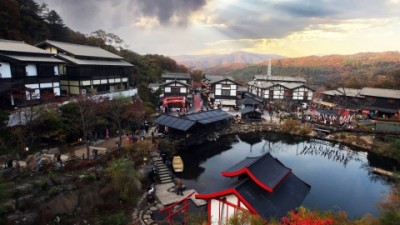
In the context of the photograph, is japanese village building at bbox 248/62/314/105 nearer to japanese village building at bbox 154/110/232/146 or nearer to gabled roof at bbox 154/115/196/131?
japanese village building at bbox 154/110/232/146

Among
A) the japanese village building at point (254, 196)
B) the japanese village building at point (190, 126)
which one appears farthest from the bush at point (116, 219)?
the japanese village building at point (190, 126)

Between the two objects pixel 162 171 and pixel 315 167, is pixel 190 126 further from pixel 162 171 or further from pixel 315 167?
pixel 315 167

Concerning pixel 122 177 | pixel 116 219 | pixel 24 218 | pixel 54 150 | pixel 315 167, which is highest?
pixel 54 150

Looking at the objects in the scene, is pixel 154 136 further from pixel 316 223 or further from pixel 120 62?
pixel 316 223

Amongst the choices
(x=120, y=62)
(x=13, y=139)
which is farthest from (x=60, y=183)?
(x=120, y=62)

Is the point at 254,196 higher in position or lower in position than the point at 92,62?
lower

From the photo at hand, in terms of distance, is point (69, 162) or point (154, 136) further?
point (154, 136)

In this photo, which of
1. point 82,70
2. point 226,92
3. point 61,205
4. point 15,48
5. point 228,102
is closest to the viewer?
point 61,205

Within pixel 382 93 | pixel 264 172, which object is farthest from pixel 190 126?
pixel 382 93
